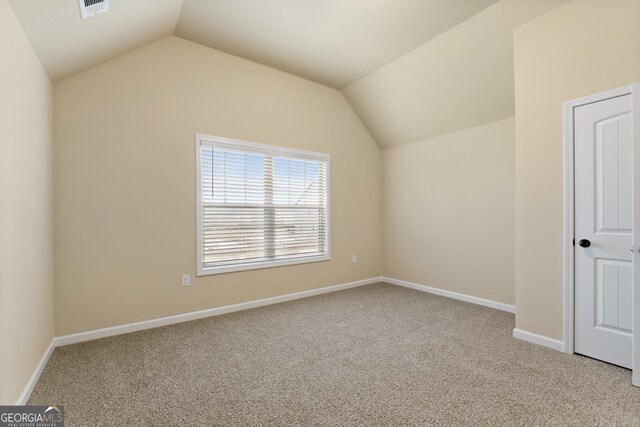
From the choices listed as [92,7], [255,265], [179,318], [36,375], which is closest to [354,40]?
[92,7]

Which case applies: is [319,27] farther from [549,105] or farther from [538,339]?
[538,339]

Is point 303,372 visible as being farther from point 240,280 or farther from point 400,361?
point 240,280

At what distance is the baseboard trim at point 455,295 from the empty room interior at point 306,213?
0.03 meters

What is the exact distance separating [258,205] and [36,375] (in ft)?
8.07

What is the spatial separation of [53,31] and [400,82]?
3451 mm

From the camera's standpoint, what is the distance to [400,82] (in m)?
3.95

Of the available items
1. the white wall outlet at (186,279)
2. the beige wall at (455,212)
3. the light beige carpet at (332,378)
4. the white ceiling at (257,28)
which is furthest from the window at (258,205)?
the beige wall at (455,212)

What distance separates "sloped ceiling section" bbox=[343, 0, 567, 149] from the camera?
9.52 feet

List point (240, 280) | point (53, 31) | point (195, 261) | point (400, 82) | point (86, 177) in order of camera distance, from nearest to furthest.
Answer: point (53, 31)
point (86, 177)
point (195, 261)
point (240, 280)
point (400, 82)

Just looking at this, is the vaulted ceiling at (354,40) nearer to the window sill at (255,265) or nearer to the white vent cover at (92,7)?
the white vent cover at (92,7)

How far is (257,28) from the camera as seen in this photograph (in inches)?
121

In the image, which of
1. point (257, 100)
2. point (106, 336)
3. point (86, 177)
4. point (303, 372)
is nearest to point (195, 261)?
point (106, 336)

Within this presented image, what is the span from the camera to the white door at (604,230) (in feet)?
7.24

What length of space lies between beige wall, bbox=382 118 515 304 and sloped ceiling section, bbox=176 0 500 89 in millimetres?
1435
